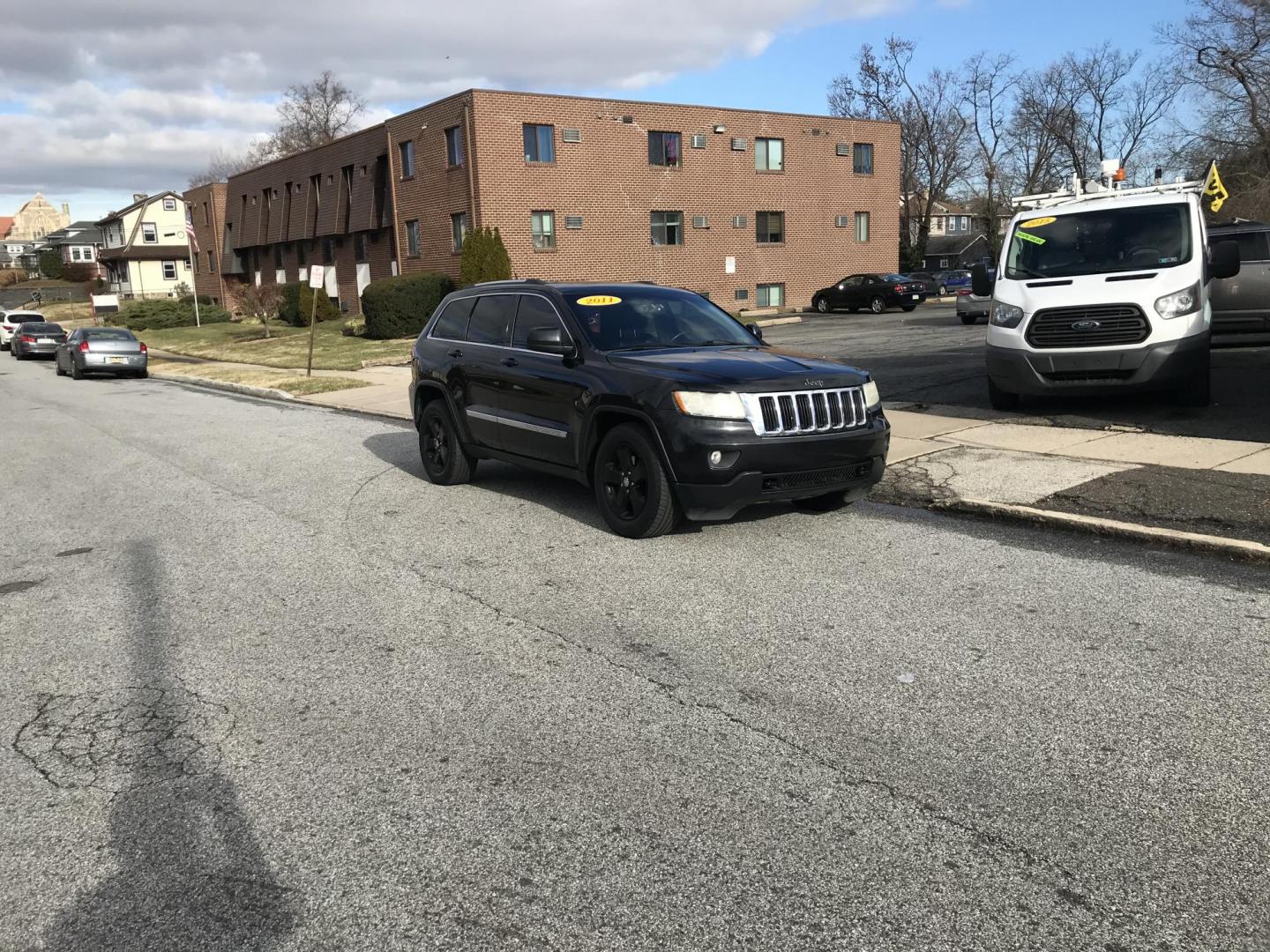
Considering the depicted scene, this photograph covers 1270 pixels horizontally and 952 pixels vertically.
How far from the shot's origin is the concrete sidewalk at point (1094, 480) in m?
7.02

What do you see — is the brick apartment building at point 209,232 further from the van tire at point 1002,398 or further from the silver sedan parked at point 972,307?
the van tire at point 1002,398

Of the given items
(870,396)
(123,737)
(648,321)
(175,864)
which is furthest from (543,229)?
(175,864)

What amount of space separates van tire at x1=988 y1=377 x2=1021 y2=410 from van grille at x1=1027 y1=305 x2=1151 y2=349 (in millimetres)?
1120

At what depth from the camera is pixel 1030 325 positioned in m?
10.7

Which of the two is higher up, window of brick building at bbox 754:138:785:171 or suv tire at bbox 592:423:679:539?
window of brick building at bbox 754:138:785:171

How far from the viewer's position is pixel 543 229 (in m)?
36.2

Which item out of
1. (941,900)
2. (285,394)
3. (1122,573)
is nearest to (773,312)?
(285,394)

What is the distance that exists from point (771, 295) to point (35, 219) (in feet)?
553

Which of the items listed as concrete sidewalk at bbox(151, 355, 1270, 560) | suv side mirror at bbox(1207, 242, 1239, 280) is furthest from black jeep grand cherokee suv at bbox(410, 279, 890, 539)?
suv side mirror at bbox(1207, 242, 1239, 280)

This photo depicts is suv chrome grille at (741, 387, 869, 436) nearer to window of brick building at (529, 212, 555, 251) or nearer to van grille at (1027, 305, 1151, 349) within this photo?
van grille at (1027, 305, 1151, 349)

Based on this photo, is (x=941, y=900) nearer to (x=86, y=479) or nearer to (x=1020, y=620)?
(x=1020, y=620)

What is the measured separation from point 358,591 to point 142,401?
1584 cm

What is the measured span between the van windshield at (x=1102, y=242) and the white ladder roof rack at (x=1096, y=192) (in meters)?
0.46

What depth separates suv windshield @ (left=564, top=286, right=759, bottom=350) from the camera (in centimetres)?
788
